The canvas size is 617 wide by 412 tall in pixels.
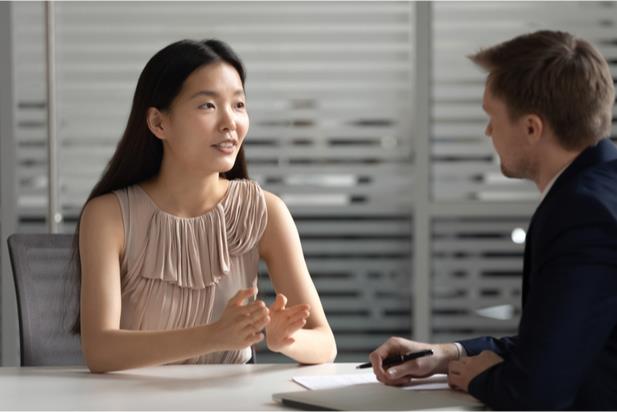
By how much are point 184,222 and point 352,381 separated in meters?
0.63

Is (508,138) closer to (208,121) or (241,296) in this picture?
(241,296)

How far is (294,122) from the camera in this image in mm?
4551

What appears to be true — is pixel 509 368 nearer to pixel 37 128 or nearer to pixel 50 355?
pixel 50 355

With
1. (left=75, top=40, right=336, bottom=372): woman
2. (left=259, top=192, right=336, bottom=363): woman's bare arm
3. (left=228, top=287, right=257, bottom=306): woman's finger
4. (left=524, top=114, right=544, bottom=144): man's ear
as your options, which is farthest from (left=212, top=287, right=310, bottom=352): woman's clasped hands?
(left=524, top=114, right=544, bottom=144): man's ear

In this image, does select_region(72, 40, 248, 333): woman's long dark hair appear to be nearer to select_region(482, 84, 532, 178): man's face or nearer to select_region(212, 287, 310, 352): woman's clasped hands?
select_region(212, 287, 310, 352): woman's clasped hands

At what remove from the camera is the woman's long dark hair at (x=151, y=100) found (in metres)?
2.28

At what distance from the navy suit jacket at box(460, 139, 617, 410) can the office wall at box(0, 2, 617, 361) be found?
285cm

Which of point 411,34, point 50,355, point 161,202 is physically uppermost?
point 411,34

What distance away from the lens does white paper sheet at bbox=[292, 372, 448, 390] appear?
72.9 inches

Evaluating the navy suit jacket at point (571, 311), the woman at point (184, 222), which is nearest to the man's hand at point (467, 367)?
the navy suit jacket at point (571, 311)

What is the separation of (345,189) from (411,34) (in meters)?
0.75

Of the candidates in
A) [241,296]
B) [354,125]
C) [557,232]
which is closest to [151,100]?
[241,296]

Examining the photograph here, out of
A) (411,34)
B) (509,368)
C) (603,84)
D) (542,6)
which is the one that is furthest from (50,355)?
(542,6)

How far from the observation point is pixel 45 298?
2.59 m
